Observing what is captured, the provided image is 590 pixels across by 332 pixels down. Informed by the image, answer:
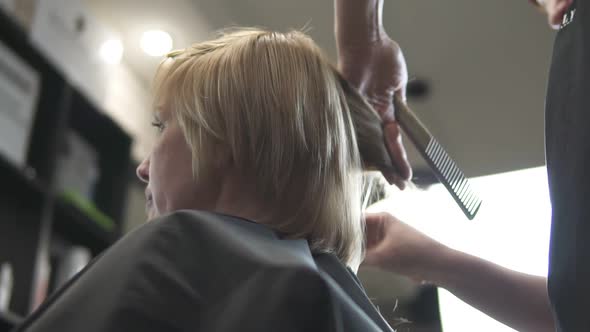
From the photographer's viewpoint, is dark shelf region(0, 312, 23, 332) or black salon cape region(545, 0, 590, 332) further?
dark shelf region(0, 312, 23, 332)

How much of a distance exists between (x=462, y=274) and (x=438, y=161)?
0.18 metres

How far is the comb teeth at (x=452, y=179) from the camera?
114cm

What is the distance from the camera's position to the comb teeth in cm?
114

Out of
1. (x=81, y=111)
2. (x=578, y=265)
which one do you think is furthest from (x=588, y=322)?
(x=81, y=111)

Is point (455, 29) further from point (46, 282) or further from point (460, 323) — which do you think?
point (46, 282)

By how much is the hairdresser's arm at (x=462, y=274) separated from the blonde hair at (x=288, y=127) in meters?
0.06

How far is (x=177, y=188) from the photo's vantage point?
103cm

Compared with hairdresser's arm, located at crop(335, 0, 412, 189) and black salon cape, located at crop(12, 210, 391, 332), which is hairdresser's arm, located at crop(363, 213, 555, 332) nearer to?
hairdresser's arm, located at crop(335, 0, 412, 189)

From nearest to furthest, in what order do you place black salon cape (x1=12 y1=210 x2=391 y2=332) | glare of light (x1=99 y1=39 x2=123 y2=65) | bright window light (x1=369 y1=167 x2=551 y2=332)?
black salon cape (x1=12 y1=210 x2=391 y2=332) → bright window light (x1=369 y1=167 x2=551 y2=332) → glare of light (x1=99 y1=39 x2=123 y2=65)

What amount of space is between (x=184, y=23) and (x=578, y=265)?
2112 millimetres

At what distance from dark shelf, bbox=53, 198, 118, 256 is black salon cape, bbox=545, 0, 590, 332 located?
1.69 metres

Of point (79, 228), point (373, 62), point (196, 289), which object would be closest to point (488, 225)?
point (373, 62)

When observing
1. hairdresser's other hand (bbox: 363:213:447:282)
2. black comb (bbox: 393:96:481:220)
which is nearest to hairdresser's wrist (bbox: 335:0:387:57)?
black comb (bbox: 393:96:481:220)

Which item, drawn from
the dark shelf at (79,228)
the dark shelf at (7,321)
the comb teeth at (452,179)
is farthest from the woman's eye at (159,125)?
the dark shelf at (79,228)
